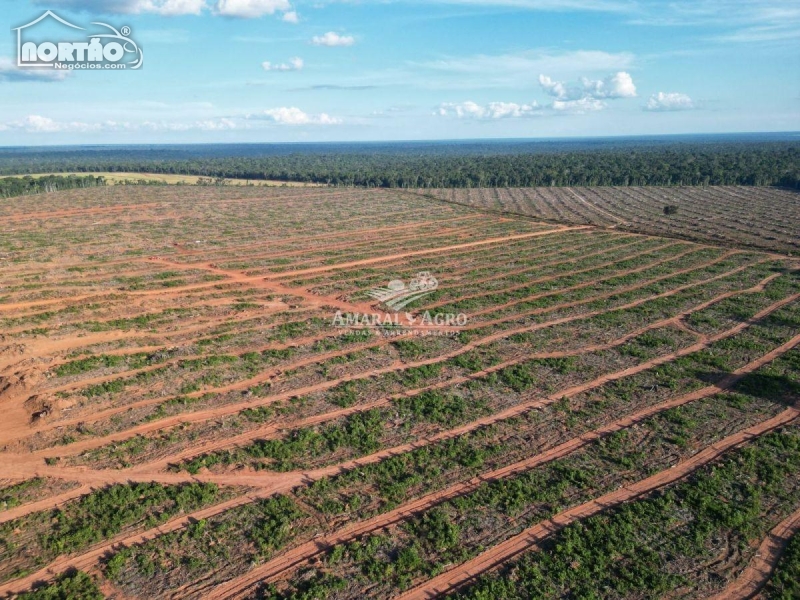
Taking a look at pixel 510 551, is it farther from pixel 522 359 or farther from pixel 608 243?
pixel 608 243

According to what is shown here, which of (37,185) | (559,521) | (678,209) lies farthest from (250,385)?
(37,185)

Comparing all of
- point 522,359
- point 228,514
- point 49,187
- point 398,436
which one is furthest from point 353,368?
point 49,187

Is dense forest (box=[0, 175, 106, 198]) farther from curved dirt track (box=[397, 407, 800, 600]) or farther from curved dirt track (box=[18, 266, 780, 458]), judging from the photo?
curved dirt track (box=[397, 407, 800, 600])

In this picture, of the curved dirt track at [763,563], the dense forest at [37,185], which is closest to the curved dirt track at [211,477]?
the curved dirt track at [763,563]

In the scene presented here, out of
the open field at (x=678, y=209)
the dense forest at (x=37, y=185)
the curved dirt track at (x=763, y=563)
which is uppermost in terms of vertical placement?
the dense forest at (x=37, y=185)

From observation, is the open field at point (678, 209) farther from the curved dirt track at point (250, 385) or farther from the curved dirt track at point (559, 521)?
the curved dirt track at point (559, 521)

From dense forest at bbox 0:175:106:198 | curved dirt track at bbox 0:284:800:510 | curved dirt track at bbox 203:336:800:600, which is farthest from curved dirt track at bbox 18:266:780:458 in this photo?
dense forest at bbox 0:175:106:198
